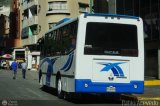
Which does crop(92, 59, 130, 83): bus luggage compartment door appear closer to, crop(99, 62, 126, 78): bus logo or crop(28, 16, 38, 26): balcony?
crop(99, 62, 126, 78): bus logo

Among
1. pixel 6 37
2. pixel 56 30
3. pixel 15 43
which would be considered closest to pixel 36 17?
pixel 15 43

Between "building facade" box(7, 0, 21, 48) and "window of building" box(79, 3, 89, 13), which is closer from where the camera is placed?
"window of building" box(79, 3, 89, 13)

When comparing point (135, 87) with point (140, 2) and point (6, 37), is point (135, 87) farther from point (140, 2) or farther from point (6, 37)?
point (6, 37)

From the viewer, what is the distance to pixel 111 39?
722 inches

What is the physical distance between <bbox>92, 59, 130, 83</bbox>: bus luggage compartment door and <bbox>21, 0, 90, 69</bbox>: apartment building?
171 ft

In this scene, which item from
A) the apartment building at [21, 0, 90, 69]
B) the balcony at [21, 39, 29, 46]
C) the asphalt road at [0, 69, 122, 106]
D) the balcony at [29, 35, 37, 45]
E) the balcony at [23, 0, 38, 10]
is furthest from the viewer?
the balcony at [21, 39, 29, 46]

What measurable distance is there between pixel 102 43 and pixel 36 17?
58.7 meters

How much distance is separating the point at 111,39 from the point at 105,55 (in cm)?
67

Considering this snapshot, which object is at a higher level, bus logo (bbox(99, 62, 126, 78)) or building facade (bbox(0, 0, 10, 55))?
building facade (bbox(0, 0, 10, 55))

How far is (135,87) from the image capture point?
60.3 ft

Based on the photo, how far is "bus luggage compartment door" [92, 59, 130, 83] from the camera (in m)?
18.1

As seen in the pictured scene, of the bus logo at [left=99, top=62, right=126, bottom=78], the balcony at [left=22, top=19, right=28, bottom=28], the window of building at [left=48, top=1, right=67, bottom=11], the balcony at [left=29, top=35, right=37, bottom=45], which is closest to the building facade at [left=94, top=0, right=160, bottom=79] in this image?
the bus logo at [left=99, top=62, right=126, bottom=78]

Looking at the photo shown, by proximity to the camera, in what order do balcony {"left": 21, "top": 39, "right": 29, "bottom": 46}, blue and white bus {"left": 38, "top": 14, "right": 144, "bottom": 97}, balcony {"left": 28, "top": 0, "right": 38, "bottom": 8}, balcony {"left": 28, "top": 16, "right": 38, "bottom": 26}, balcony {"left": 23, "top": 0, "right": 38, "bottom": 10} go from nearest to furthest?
1. blue and white bus {"left": 38, "top": 14, "right": 144, "bottom": 97}
2. balcony {"left": 28, "top": 16, "right": 38, "bottom": 26}
3. balcony {"left": 28, "top": 0, "right": 38, "bottom": 8}
4. balcony {"left": 23, "top": 0, "right": 38, "bottom": 10}
5. balcony {"left": 21, "top": 39, "right": 29, "bottom": 46}

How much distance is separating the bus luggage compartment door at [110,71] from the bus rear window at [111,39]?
1.12ft
